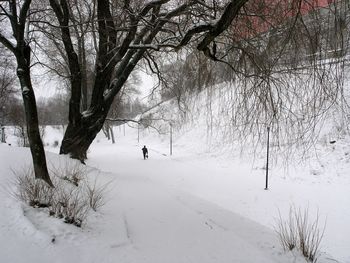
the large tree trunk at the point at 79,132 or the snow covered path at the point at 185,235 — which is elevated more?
the large tree trunk at the point at 79,132

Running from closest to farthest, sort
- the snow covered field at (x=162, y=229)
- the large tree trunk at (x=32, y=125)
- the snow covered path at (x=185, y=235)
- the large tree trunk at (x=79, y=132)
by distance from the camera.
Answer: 1. the snow covered field at (x=162, y=229)
2. the snow covered path at (x=185, y=235)
3. the large tree trunk at (x=32, y=125)
4. the large tree trunk at (x=79, y=132)

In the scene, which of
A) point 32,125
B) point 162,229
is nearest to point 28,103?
point 32,125

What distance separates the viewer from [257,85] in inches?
195

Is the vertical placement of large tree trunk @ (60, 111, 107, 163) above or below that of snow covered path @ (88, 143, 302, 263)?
above

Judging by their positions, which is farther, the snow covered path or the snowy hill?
the snow covered path

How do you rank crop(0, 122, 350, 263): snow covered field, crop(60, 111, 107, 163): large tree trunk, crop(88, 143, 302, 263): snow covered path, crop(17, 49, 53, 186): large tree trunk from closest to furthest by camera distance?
crop(0, 122, 350, 263): snow covered field, crop(88, 143, 302, 263): snow covered path, crop(17, 49, 53, 186): large tree trunk, crop(60, 111, 107, 163): large tree trunk

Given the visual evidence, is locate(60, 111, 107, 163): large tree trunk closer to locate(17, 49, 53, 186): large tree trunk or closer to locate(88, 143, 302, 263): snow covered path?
locate(88, 143, 302, 263): snow covered path

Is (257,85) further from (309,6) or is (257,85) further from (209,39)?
(309,6)

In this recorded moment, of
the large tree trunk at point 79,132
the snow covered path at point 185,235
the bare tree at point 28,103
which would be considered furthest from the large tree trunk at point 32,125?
the large tree trunk at point 79,132

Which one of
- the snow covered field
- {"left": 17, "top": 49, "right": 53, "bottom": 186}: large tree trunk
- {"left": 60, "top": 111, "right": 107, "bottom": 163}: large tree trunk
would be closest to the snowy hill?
the snow covered field

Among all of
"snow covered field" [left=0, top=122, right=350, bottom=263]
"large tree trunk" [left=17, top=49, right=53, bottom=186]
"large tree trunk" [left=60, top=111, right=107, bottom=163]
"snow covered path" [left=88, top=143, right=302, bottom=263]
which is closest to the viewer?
"snow covered field" [left=0, top=122, right=350, bottom=263]

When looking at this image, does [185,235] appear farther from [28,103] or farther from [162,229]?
[28,103]

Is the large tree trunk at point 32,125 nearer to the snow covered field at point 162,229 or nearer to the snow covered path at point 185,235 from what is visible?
the snow covered field at point 162,229

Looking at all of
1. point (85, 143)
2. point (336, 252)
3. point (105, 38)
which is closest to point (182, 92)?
point (105, 38)
